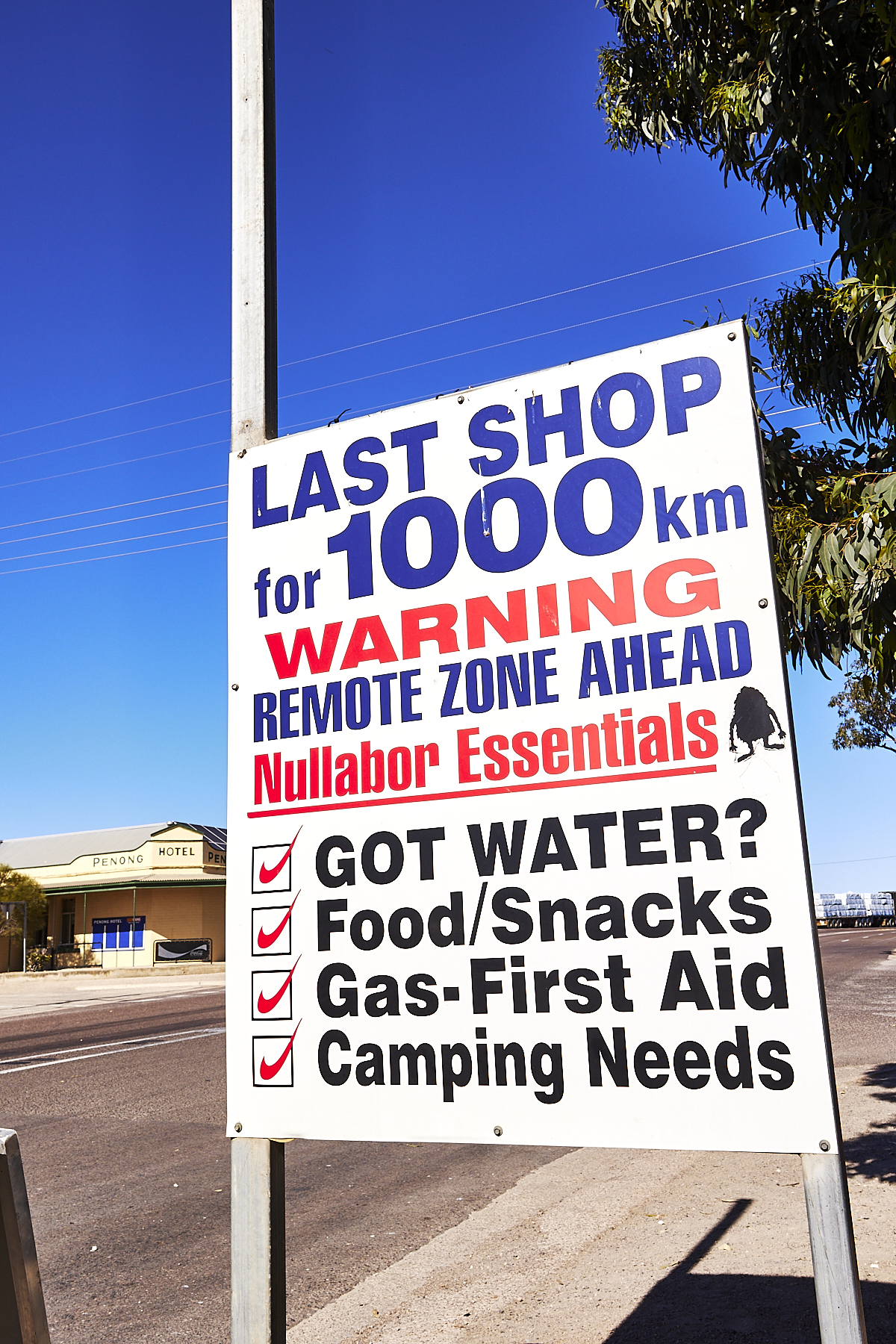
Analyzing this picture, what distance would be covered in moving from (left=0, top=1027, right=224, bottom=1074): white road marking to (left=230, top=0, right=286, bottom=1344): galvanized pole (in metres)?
11.5

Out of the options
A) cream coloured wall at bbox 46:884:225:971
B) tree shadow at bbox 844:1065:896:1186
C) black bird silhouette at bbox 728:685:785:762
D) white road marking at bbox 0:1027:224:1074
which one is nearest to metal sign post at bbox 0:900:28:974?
cream coloured wall at bbox 46:884:225:971

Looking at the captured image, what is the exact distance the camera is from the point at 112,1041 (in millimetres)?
15125

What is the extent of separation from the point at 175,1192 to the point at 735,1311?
13.7ft

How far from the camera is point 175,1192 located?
686cm

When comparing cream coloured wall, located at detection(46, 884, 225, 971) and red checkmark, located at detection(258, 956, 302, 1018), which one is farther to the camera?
cream coloured wall, located at detection(46, 884, 225, 971)

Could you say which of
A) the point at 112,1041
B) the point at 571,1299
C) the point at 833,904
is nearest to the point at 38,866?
the point at 112,1041

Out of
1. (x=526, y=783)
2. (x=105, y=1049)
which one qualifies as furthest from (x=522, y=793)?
(x=105, y=1049)

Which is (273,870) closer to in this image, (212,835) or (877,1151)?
(877,1151)

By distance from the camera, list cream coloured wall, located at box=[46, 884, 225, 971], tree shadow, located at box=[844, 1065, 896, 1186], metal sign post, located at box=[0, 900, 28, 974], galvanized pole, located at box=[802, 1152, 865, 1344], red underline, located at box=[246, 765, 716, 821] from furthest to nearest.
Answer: cream coloured wall, located at box=[46, 884, 225, 971] → metal sign post, located at box=[0, 900, 28, 974] → tree shadow, located at box=[844, 1065, 896, 1186] → red underline, located at box=[246, 765, 716, 821] → galvanized pole, located at box=[802, 1152, 865, 1344]

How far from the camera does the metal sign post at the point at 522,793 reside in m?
1.93

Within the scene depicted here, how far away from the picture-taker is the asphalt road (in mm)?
4836

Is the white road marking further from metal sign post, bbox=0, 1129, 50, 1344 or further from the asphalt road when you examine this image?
metal sign post, bbox=0, 1129, 50, 1344

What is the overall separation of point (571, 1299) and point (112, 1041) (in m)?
12.4

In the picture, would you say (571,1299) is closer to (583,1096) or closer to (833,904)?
(583,1096)
